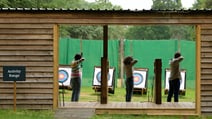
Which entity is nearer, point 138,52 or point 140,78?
point 140,78

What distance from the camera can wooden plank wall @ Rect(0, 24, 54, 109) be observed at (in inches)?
490

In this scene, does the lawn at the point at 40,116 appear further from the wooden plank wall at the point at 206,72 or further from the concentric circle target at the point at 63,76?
the concentric circle target at the point at 63,76

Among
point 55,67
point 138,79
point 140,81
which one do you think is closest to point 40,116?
point 55,67

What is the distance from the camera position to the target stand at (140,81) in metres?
19.1

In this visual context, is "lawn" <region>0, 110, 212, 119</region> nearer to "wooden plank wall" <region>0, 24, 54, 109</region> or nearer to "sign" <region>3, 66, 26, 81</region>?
"wooden plank wall" <region>0, 24, 54, 109</region>

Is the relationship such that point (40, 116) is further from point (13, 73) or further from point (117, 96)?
point (117, 96)

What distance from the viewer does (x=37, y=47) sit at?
491 inches

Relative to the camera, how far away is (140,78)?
1964 cm

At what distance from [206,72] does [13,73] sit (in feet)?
15.1

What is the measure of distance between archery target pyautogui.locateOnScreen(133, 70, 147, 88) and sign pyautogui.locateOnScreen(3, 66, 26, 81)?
7.77 meters

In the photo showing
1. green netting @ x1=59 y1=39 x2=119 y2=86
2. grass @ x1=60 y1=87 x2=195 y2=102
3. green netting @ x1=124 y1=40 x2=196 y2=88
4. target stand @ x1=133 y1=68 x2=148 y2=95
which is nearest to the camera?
grass @ x1=60 y1=87 x2=195 y2=102

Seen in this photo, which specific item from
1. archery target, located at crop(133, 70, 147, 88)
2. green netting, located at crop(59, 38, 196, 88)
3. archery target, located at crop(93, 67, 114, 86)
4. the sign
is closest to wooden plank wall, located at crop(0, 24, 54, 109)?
the sign

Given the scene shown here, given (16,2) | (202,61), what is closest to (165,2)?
(16,2)

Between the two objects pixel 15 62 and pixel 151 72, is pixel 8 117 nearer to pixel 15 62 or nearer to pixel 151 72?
pixel 15 62
